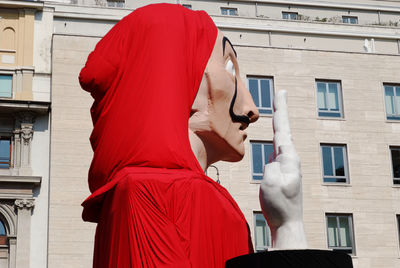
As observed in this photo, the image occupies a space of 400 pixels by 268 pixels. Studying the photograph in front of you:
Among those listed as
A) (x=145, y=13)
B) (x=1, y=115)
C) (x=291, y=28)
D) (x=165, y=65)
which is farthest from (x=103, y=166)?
(x=291, y=28)

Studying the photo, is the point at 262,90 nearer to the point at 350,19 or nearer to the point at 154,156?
the point at 350,19

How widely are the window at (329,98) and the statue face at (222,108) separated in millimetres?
19291

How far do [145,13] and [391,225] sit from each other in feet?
64.3

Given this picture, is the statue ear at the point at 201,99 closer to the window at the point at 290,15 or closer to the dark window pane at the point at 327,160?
the dark window pane at the point at 327,160

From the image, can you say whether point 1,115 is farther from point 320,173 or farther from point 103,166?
point 103,166

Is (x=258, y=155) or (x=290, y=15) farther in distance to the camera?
(x=290, y=15)

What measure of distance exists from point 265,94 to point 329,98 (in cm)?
232

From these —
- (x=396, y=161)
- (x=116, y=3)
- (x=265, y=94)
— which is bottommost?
(x=396, y=161)

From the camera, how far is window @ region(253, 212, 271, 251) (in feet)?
77.0

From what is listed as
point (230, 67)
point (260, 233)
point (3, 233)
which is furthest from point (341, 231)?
point (230, 67)

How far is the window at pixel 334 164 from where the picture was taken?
24672 millimetres

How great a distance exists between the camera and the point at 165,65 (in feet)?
19.4

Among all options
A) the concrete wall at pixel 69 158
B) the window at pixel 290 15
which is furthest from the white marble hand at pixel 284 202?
the window at pixel 290 15

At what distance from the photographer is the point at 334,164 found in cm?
2480
